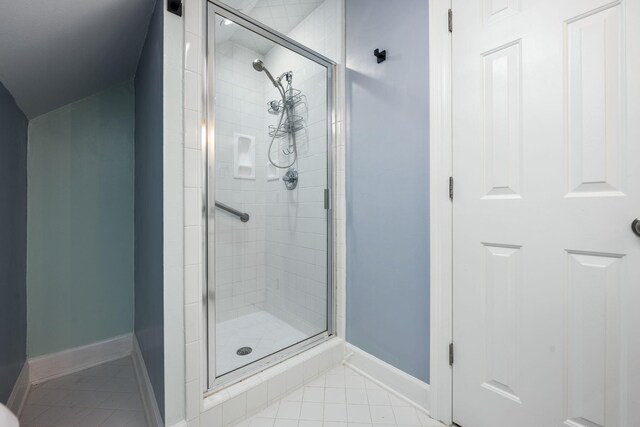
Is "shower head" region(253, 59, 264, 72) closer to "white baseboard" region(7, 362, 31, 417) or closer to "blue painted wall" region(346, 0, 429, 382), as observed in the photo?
"blue painted wall" region(346, 0, 429, 382)

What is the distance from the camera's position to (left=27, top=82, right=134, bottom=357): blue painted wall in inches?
61.6

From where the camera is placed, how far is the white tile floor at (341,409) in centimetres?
118

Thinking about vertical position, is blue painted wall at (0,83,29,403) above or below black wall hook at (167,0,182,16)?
below

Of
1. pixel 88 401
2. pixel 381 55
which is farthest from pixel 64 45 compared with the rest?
pixel 88 401

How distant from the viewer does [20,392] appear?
1.32m

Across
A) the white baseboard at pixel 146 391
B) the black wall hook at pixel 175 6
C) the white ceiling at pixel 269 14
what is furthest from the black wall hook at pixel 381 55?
the white baseboard at pixel 146 391

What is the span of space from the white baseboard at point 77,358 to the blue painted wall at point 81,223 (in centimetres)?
4

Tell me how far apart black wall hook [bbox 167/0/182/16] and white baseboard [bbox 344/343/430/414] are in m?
1.79

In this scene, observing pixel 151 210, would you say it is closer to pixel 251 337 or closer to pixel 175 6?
pixel 175 6

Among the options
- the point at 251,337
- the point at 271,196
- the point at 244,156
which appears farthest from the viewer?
the point at 271,196

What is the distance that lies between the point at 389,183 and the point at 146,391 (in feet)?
5.16

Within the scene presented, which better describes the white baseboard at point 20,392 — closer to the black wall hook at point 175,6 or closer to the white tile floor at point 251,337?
the white tile floor at point 251,337

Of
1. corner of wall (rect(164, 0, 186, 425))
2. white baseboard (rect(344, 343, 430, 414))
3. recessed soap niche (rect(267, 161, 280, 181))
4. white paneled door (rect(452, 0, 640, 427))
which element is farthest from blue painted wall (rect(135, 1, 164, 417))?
white paneled door (rect(452, 0, 640, 427))

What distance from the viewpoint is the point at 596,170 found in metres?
0.85
